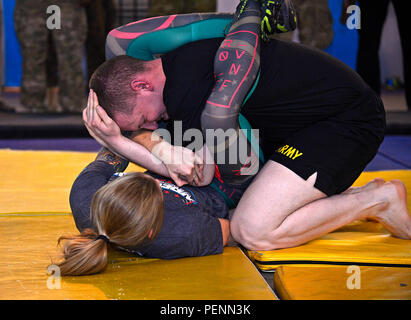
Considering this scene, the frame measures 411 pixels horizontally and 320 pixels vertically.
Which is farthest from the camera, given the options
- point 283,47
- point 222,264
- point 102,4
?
point 102,4

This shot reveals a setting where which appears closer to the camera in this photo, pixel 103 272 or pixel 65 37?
pixel 103 272

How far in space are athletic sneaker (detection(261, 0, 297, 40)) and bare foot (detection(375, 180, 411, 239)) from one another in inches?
22.2

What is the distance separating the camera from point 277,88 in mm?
1609

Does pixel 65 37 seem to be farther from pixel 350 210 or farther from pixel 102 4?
pixel 350 210

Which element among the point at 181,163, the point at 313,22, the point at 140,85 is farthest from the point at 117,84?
the point at 313,22

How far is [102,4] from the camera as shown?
5422 millimetres

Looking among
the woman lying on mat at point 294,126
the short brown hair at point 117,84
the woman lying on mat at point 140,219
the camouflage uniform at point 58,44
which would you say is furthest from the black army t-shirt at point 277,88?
the camouflage uniform at point 58,44

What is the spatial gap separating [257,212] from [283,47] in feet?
1.66

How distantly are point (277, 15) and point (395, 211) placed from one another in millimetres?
667

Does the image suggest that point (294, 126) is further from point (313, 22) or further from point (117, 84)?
point (313, 22)

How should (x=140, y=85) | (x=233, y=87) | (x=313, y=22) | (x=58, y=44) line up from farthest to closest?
(x=313, y=22), (x=58, y=44), (x=140, y=85), (x=233, y=87)

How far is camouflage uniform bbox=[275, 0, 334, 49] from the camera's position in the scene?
15.1 feet

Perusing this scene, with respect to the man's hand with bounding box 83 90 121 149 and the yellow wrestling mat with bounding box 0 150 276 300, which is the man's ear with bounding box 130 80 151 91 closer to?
the man's hand with bounding box 83 90 121 149
